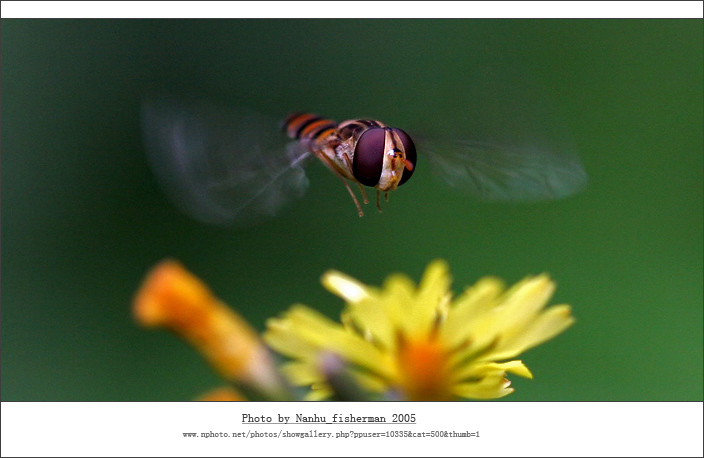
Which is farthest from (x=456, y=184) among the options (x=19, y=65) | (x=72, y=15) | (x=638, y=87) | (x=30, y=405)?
(x=19, y=65)

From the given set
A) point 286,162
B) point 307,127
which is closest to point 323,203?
point 307,127

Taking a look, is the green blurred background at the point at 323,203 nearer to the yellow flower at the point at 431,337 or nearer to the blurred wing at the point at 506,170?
the blurred wing at the point at 506,170

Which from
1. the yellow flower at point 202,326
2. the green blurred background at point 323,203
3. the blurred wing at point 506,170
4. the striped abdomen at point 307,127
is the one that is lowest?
the yellow flower at point 202,326

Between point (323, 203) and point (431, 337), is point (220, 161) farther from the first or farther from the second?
point (323, 203)

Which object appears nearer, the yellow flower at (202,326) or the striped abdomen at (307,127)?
the yellow flower at (202,326)

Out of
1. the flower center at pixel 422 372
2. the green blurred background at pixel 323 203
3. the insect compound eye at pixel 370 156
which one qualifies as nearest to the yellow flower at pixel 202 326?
the flower center at pixel 422 372

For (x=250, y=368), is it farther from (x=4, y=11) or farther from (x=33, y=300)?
(x=33, y=300)

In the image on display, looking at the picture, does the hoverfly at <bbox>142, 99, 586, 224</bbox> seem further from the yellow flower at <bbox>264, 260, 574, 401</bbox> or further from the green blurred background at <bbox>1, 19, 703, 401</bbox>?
the green blurred background at <bbox>1, 19, 703, 401</bbox>
